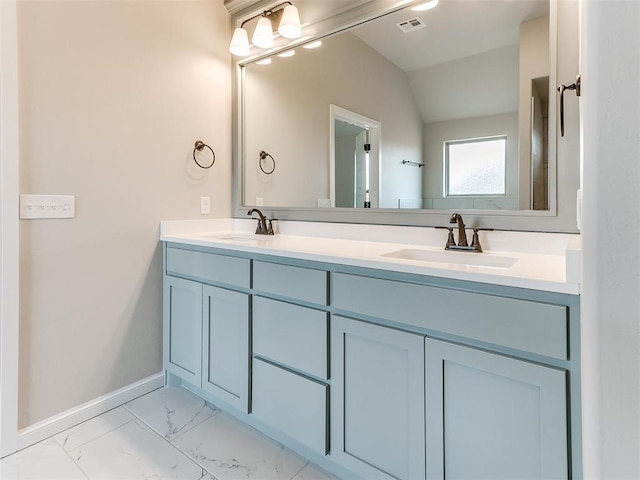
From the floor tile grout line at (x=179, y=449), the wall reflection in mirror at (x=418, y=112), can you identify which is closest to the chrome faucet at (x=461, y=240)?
the wall reflection in mirror at (x=418, y=112)

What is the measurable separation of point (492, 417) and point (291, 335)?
2.45 ft

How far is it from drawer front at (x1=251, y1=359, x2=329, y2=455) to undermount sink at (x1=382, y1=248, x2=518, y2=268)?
61 cm

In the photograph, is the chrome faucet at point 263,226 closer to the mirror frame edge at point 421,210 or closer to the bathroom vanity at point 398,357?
the mirror frame edge at point 421,210

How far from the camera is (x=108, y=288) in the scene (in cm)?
183

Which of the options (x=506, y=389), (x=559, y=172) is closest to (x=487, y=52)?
→ (x=559, y=172)

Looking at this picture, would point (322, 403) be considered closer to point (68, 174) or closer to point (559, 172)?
point (559, 172)

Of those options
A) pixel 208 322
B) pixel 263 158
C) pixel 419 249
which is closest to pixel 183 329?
pixel 208 322

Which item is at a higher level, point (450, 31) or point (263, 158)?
point (450, 31)

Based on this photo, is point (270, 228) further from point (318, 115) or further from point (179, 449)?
point (179, 449)

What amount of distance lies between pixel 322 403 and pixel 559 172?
1238 mm

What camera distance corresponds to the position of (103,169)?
177 centimetres

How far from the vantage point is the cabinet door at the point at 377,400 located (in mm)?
1127

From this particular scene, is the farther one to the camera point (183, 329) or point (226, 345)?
point (183, 329)

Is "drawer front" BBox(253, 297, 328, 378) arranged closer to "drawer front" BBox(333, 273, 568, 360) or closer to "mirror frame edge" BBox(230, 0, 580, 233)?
"drawer front" BBox(333, 273, 568, 360)
